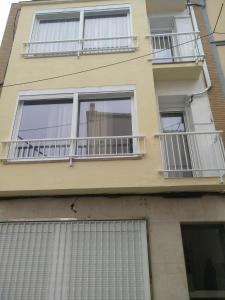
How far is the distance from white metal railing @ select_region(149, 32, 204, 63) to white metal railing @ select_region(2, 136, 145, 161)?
9.15 ft

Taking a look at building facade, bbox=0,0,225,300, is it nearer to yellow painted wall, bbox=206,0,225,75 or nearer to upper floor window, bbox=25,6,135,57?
upper floor window, bbox=25,6,135,57

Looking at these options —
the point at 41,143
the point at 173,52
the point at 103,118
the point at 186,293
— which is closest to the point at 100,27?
the point at 173,52


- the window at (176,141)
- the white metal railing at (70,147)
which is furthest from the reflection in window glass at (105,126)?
the window at (176,141)

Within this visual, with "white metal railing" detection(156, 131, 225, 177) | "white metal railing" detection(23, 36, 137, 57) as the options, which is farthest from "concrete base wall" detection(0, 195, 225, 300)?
"white metal railing" detection(23, 36, 137, 57)

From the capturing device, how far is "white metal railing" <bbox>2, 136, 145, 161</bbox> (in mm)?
6109

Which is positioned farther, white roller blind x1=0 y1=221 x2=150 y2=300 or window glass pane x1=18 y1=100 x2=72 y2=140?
window glass pane x1=18 y1=100 x2=72 y2=140

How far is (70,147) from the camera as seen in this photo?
6.11 metres

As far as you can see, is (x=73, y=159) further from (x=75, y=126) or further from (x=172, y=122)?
(x=172, y=122)

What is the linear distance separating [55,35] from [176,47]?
145 inches

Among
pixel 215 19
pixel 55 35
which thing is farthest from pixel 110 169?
pixel 215 19

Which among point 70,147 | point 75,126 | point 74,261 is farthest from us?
point 75,126

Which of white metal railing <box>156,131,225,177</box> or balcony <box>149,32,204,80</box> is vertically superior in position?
balcony <box>149,32,204,80</box>

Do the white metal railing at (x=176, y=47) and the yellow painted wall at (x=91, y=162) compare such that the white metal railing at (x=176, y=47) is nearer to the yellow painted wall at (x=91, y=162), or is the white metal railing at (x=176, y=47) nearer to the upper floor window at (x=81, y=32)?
the yellow painted wall at (x=91, y=162)

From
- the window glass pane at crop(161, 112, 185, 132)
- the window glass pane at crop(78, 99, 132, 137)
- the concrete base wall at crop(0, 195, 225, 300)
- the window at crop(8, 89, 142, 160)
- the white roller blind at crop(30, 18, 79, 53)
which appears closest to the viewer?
the concrete base wall at crop(0, 195, 225, 300)
